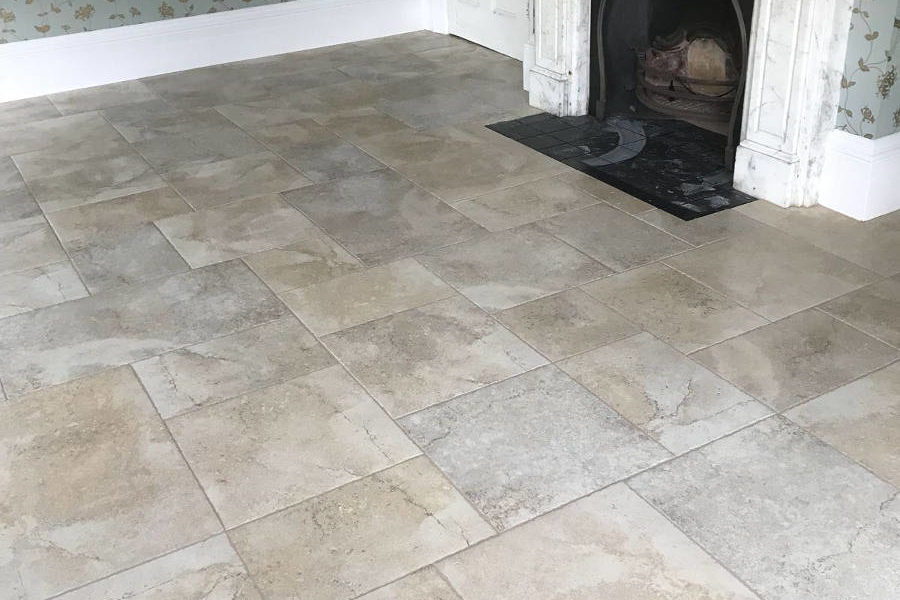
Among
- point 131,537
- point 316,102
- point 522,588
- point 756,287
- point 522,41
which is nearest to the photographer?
point 522,588

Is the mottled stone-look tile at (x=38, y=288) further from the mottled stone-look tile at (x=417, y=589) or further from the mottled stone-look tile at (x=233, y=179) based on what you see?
the mottled stone-look tile at (x=417, y=589)

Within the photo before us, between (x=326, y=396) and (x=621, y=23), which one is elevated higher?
(x=621, y=23)

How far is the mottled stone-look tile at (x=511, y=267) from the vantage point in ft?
9.17

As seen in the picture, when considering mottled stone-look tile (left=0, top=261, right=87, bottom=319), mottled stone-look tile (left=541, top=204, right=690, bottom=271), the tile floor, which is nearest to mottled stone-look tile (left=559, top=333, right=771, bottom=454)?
the tile floor

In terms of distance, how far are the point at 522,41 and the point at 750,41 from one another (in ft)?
6.35

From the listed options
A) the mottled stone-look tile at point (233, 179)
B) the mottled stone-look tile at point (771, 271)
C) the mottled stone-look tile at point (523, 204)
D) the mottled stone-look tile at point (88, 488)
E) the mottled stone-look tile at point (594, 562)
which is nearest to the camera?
the mottled stone-look tile at point (594, 562)

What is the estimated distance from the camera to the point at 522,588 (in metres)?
1.76

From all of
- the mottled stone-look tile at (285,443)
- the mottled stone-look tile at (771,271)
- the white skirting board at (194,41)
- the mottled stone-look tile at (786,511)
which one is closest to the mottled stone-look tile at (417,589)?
the mottled stone-look tile at (285,443)

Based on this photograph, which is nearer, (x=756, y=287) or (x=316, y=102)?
(x=756, y=287)

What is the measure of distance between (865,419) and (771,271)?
0.75 meters

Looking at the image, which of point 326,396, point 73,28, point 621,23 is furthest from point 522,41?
point 326,396

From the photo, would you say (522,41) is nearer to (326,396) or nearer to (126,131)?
(126,131)

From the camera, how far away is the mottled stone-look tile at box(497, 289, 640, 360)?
2.52 metres

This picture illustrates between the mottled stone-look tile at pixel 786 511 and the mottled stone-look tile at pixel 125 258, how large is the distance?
171 centimetres
